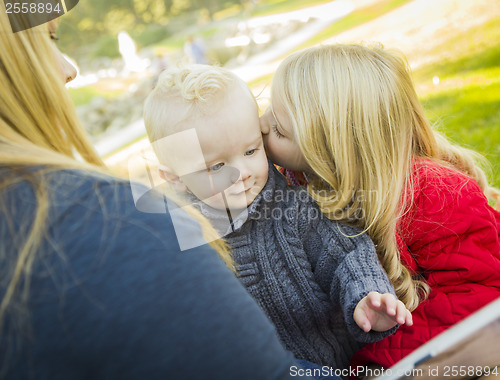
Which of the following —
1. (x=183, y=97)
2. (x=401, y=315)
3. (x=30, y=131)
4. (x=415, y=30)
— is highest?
(x=30, y=131)

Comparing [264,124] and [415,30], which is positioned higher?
[264,124]

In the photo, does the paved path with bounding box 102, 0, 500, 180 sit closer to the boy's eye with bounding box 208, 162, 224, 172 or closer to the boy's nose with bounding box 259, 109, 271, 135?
the boy's nose with bounding box 259, 109, 271, 135

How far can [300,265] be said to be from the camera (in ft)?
5.35

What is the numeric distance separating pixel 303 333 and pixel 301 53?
115cm

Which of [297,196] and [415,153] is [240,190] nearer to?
[297,196]

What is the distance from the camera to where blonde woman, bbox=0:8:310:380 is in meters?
0.69

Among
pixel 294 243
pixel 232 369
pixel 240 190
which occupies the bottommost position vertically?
pixel 294 243

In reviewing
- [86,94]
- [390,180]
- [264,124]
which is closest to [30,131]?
[264,124]

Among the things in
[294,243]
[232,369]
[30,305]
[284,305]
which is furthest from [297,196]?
[30,305]

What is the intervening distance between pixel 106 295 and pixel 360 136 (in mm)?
1270

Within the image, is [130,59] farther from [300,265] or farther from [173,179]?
[300,265]

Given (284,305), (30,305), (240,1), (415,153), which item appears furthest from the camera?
(240,1)

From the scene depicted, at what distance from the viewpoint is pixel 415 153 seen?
1.87 m

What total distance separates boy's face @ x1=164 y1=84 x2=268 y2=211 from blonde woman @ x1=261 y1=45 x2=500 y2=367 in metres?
0.14
